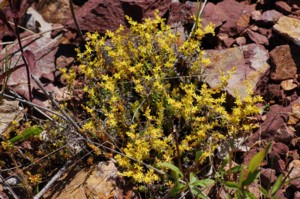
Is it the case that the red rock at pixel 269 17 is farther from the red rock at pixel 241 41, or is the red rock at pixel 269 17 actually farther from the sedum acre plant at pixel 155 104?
the sedum acre plant at pixel 155 104

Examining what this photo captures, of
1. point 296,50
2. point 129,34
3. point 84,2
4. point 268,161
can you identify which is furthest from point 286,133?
point 84,2

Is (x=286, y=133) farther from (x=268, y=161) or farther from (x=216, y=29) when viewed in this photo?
(x=216, y=29)

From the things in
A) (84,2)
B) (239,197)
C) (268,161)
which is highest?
(84,2)

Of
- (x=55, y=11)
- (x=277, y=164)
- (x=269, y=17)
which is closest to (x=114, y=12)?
(x=55, y=11)

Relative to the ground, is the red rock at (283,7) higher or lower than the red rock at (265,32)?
higher

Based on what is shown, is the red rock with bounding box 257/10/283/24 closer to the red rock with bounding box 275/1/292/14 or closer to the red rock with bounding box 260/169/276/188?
the red rock with bounding box 275/1/292/14

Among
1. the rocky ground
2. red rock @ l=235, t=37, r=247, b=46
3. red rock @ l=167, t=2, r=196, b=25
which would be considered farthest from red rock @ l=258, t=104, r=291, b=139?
red rock @ l=167, t=2, r=196, b=25

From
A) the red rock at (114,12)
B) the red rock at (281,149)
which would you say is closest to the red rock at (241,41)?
the red rock at (114,12)
